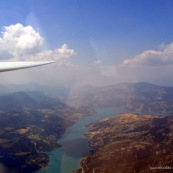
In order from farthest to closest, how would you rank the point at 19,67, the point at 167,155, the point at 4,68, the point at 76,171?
the point at 76,171, the point at 167,155, the point at 19,67, the point at 4,68

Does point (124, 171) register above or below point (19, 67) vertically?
below

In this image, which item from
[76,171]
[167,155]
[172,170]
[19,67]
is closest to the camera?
[19,67]

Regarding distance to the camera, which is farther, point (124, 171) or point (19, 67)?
point (124, 171)

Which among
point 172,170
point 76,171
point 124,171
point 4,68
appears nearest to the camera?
point 4,68

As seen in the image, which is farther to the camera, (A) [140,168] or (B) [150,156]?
(B) [150,156]

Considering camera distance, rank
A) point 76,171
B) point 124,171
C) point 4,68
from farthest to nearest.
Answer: point 76,171 → point 124,171 → point 4,68

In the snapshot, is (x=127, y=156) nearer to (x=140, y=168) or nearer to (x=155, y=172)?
(x=140, y=168)

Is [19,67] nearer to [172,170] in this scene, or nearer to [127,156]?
[172,170]

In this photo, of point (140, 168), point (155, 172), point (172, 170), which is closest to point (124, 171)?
point (140, 168)

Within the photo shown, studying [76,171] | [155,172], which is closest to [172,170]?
[155,172]
